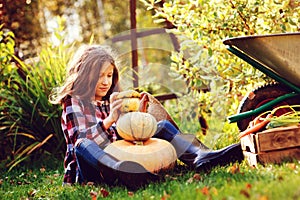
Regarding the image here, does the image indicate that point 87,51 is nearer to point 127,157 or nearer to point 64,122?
point 64,122

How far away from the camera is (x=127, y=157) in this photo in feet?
8.56

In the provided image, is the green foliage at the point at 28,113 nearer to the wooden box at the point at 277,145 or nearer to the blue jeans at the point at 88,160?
the blue jeans at the point at 88,160

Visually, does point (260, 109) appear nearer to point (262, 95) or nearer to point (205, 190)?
point (262, 95)

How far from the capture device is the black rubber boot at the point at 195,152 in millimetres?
2779

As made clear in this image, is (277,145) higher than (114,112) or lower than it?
lower

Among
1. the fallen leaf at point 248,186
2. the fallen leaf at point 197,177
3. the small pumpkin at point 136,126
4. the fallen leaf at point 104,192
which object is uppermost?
the small pumpkin at point 136,126

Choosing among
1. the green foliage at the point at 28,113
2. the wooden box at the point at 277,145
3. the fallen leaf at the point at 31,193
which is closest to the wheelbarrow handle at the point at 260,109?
the wooden box at the point at 277,145

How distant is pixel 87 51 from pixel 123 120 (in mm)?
705

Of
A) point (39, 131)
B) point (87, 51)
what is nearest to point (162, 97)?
point (39, 131)

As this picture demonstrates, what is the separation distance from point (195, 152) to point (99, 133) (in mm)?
562

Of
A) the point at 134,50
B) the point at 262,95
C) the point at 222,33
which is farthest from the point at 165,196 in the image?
the point at 134,50

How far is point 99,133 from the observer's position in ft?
9.50

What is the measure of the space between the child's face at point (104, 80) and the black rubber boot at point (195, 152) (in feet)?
1.35

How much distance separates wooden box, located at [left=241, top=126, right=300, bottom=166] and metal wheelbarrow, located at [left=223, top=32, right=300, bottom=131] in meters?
0.30
